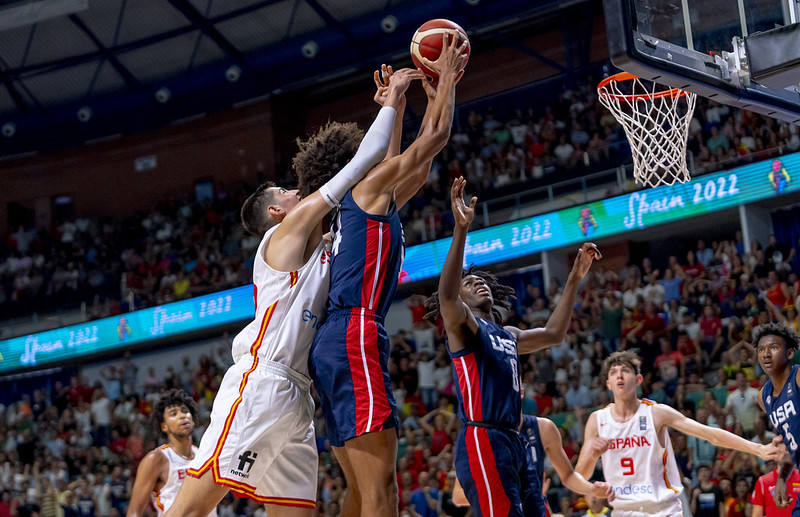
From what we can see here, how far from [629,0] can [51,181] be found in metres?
19.8

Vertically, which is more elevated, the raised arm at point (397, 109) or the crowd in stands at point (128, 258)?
the crowd in stands at point (128, 258)

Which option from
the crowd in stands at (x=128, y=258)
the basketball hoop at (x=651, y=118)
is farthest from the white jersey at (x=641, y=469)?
the crowd in stands at (x=128, y=258)

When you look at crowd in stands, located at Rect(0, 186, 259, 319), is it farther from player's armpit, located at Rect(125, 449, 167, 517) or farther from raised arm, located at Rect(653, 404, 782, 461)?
raised arm, located at Rect(653, 404, 782, 461)

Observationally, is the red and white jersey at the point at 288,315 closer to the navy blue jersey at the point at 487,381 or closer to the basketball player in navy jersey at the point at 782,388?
the navy blue jersey at the point at 487,381

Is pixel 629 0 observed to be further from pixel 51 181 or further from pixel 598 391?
pixel 51 181

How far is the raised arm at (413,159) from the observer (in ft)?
13.2

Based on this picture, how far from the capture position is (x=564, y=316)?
5488 mm

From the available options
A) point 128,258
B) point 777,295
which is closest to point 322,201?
point 777,295

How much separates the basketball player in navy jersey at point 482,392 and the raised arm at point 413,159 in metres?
0.45

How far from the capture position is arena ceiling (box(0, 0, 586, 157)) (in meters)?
18.0

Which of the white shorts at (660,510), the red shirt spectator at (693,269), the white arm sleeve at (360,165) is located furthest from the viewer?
the red shirt spectator at (693,269)

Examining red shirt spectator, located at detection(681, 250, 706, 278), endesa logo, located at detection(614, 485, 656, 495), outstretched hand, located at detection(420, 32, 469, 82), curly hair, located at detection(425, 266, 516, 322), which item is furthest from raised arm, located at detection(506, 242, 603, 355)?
red shirt spectator, located at detection(681, 250, 706, 278)

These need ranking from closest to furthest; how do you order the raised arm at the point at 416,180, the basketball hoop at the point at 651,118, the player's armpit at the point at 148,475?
the raised arm at the point at 416,180
the player's armpit at the point at 148,475
the basketball hoop at the point at 651,118

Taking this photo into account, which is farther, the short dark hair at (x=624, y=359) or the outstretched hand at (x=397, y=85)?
the short dark hair at (x=624, y=359)
